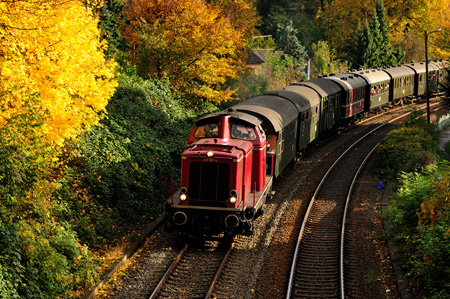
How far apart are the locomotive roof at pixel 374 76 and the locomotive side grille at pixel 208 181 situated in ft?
98.6

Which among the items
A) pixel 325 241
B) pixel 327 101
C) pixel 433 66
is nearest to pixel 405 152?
pixel 327 101

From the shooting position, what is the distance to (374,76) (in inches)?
1735

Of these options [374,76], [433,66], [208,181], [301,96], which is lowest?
[208,181]

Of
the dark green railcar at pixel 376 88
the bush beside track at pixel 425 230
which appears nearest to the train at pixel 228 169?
the bush beside track at pixel 425 230

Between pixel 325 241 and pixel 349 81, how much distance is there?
2417 cm

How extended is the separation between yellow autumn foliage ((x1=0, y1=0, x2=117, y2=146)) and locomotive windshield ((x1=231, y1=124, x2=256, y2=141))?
3935mm

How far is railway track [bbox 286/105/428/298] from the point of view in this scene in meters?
13.1

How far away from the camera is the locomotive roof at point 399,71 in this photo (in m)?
47.8

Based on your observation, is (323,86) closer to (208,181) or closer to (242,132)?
(242,132)

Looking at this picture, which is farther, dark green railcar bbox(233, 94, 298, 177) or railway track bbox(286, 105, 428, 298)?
dark green railcar bbox(233, 94, 298, 177)

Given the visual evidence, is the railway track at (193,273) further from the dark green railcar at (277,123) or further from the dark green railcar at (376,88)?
the dark green railcar at (376,88)

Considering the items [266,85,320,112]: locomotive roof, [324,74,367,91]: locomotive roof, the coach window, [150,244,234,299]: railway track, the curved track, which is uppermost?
[324,74,367,91]: locomotive roof

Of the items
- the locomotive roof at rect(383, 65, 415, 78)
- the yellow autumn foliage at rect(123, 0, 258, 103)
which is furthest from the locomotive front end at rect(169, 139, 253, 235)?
the locomotive roof at rect(383, 65, 415, 78)

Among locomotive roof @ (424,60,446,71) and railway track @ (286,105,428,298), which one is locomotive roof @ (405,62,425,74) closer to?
locomotive roof @ (424,60,446,71)
